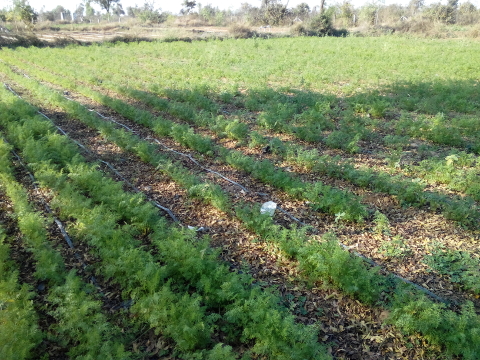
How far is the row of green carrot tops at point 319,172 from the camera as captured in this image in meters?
5.66

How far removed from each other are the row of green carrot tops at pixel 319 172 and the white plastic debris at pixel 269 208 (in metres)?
0.49

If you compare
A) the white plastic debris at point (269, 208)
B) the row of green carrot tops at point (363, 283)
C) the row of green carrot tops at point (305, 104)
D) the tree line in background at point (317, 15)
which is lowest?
the row of green carrot tops at point (363, 283)

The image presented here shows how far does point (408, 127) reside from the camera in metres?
9.21

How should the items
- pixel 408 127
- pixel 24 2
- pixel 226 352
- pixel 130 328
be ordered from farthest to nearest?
pixel 24 2
pixel 408 127
pixel 130 328
pixel 226 352

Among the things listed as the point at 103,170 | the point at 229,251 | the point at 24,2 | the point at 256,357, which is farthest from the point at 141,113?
the point at 24,2

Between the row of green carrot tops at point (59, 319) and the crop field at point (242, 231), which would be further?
the crop field at point (242, 231)

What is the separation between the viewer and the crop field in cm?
358

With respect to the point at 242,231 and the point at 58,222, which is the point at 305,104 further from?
the point at 58,222

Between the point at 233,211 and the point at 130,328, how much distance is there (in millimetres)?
2621

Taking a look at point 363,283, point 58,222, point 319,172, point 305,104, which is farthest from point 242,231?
point 305,104

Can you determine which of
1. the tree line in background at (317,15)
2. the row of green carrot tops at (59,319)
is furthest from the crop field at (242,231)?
the tree line in background at (317,15)

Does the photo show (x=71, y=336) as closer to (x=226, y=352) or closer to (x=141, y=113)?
(x=226, y=352)

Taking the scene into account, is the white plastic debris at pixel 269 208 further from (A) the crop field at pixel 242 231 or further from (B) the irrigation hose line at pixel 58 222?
(B) the irrigation hose line at pixel 58 222

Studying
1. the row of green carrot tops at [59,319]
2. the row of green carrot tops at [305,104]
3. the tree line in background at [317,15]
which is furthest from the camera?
the tree line in background at [317,15]
